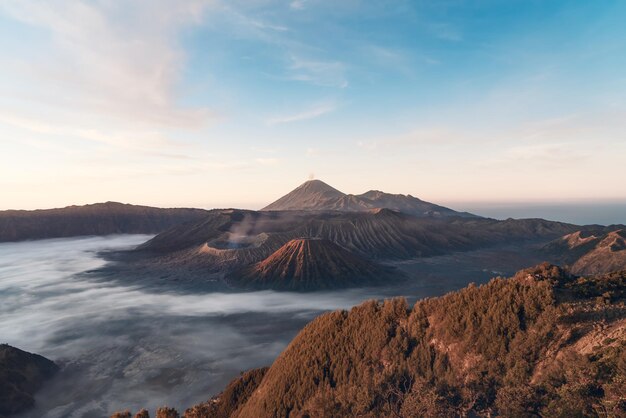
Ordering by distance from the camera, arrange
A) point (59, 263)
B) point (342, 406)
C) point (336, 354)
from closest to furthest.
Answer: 1. point (342, 406)
2. point (336, 354)
3. point (59, 263)

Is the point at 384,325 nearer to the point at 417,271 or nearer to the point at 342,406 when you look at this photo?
the point at 342,406

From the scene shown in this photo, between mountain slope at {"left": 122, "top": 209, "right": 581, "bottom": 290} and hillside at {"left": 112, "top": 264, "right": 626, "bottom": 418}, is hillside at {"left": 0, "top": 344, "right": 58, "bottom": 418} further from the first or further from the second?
mountain slope at {"left": 122, "top": 209, "right": 581, "bottom": 290}

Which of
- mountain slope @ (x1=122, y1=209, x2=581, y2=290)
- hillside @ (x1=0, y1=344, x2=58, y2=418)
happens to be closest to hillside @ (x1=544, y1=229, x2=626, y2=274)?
mountain slope @ (x1=122, y1=209, x2=581, y2=290)

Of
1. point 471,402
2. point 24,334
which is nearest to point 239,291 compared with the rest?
point 24,334

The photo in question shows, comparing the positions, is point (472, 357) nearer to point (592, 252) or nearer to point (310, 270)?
point (310, 270)

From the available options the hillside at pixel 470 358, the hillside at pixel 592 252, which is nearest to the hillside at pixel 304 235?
the hillside at pixel 592 252

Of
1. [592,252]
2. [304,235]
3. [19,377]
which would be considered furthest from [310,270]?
[592,252]

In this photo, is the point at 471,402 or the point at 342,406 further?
the point at 342,406
